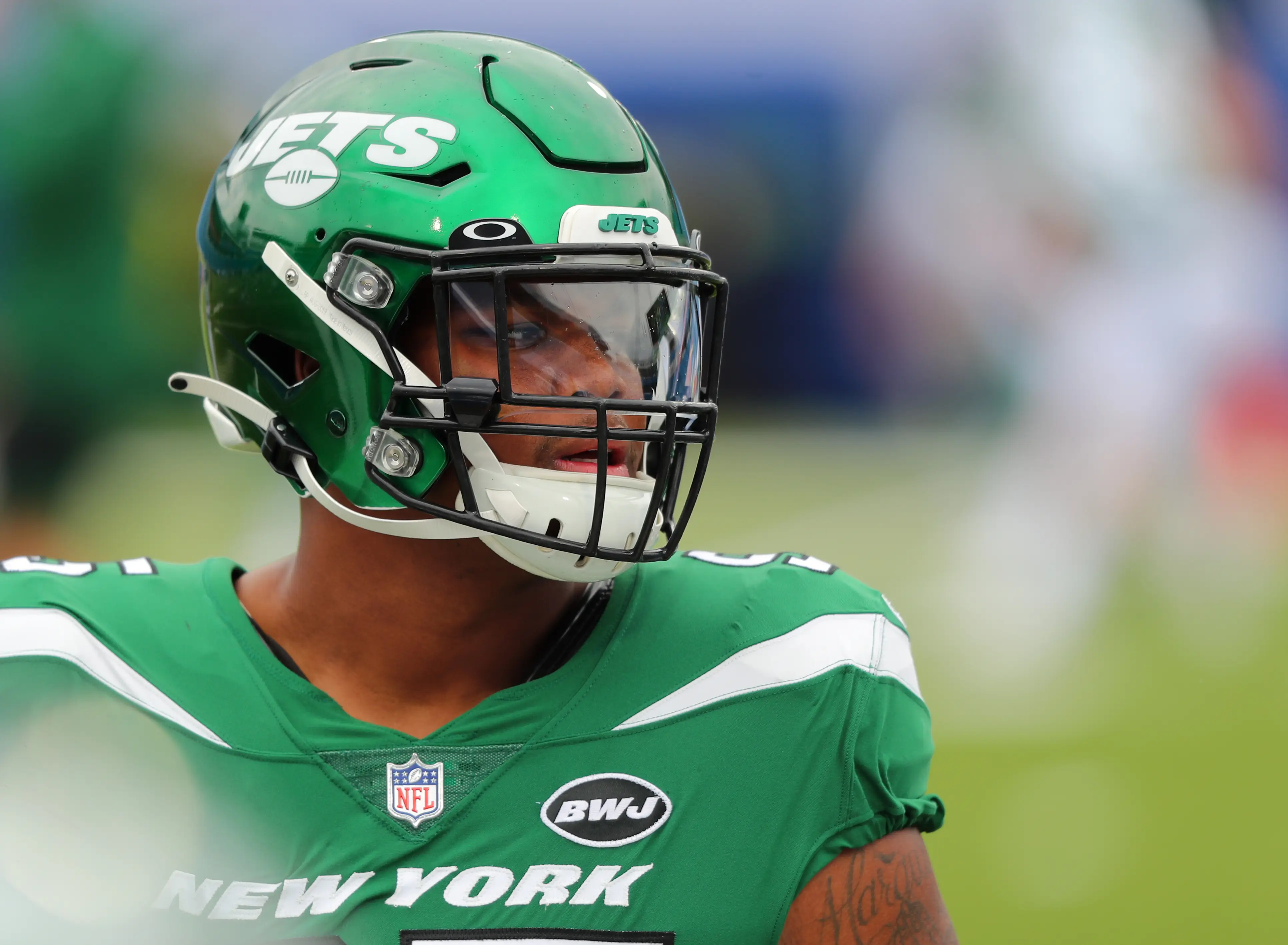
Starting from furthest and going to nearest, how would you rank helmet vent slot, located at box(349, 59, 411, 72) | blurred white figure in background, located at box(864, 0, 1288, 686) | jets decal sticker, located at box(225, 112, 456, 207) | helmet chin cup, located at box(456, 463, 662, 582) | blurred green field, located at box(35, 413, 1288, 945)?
1. blurred white figure in background, located at box(864, 0, 1288, 686)
2. blurred green field, located at box(35, 413, 1288, 945)
3. helmet vent slot, located at box(349, 59, 411, 72)
4. jets decal sticker, located at box(225, 112, 456, 207)
5. helmet chin cup, located at box(456, 463, 662, 582)

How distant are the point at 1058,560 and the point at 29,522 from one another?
21.3 feet

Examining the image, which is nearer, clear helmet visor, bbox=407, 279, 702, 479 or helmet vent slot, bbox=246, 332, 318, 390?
clear helmet visor, bbox=407, 279, 702, 479

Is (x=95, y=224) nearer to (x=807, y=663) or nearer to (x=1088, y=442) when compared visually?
(x=1088, y=442)

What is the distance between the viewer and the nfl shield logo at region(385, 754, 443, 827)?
5.02 feet

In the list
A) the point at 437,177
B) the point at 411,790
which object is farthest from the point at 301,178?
the point at 411,790

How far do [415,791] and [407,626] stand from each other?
0.65 feet

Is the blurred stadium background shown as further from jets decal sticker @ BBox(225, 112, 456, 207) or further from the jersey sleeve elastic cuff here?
jets decal sticker @ BBox(225, 112, 456, 207)

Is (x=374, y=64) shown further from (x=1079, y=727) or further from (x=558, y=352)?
(x=1079, y=727)

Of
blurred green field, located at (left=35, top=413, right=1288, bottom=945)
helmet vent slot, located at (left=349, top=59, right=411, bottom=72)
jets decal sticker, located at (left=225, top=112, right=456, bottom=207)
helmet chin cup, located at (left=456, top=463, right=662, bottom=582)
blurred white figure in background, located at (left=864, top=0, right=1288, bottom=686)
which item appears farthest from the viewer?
blurred white figure in background, located at (left=864, top=0, right=1288, bottom=686)

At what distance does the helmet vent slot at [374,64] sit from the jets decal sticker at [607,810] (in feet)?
2.96

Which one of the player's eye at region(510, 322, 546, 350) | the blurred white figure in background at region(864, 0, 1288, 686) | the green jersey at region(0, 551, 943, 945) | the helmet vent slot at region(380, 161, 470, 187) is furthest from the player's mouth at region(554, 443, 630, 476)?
the blurred white figure in background at region(864, 0, 1288, 686)

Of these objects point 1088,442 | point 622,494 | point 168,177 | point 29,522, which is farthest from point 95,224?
point 622,494

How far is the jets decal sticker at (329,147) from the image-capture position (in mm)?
1593

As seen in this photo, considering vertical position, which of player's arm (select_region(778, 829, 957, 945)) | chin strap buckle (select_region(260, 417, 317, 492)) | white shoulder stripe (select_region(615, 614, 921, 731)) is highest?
chin strap buckle (select_region(260, 417, 317, 492))
